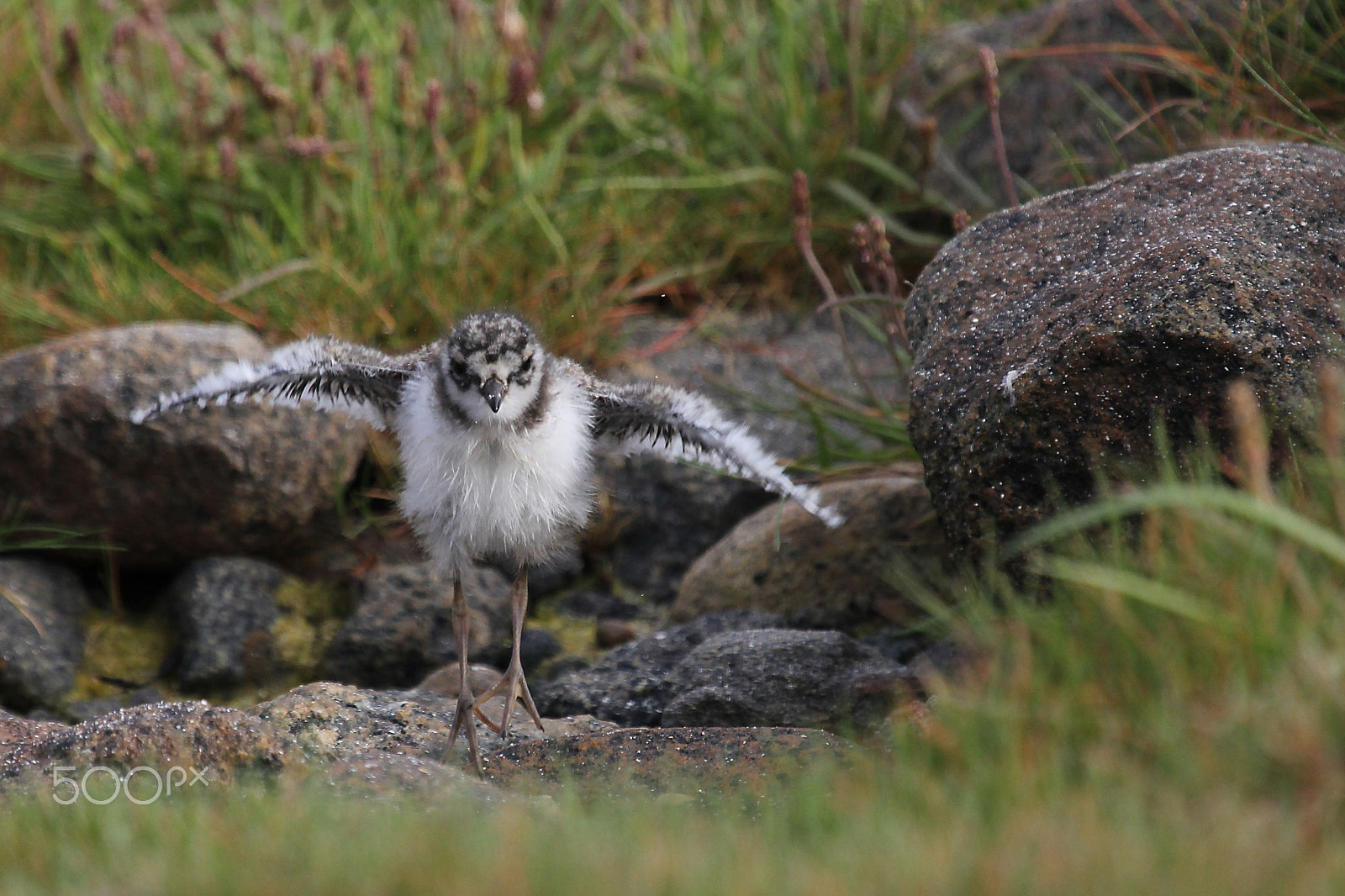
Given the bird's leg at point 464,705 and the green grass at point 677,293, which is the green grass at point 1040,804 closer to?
the green grass at point 677,293

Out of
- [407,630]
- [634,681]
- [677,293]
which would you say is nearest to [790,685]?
[634,681]

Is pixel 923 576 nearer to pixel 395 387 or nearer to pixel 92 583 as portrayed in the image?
pixel 395 387

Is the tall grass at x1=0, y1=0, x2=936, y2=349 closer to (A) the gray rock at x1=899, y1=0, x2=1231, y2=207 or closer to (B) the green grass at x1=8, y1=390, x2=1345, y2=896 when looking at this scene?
(A) the gray rock at x1=899, y1=0, x2=1231, y2=207

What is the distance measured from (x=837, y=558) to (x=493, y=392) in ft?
6.65

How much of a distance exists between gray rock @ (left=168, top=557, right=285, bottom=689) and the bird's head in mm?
2067

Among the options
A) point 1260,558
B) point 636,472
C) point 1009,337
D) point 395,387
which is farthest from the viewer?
point 636,472

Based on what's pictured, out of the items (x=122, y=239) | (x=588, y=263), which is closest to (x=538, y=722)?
(x=588, y=263)

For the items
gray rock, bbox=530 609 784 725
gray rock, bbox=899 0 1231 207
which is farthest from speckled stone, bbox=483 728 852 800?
gray rock, bbox=899 0 1231 207

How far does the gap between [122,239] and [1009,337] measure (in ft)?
17.7

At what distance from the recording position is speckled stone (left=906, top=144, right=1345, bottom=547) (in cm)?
402

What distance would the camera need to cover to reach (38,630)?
5.70 metres

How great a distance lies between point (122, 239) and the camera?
7637 millimetres

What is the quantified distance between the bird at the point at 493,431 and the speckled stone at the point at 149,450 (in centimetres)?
102

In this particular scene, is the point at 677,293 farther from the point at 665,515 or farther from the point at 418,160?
the point at 418,160
